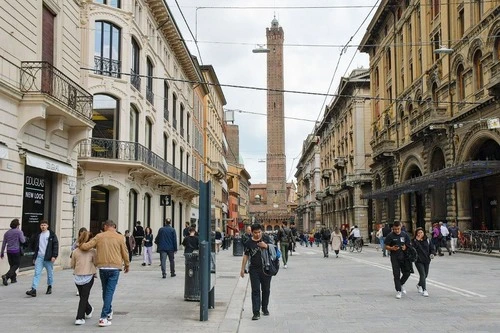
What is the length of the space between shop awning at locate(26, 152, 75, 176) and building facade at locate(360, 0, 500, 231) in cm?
1345

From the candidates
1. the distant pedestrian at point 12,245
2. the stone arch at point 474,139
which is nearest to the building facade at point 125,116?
the distant pedestrian at point 12,245

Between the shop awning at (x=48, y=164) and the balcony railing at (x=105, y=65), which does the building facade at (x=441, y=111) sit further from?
the shop awning at (x=48, y=164)

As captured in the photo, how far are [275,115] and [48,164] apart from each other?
343ft

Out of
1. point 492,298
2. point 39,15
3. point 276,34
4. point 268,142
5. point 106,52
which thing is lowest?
point 492,298

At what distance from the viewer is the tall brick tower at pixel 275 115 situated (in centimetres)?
11800

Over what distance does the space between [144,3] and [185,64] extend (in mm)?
12818

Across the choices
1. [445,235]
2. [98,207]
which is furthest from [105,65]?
[445,235]

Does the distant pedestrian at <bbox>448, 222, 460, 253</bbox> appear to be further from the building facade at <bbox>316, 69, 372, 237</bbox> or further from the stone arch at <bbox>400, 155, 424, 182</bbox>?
the building facade at <bbox>316, 69, 372, 237</bbox>

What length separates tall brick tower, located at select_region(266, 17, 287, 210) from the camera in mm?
118000

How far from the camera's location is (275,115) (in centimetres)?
12050

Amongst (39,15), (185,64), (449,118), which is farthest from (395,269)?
(185,64)

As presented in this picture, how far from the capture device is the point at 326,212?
302 ft

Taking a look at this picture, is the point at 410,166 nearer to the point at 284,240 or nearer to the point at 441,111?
the point at 441,111

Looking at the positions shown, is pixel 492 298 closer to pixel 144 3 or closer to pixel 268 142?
pixel 144 3
